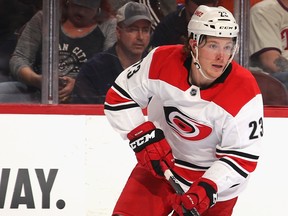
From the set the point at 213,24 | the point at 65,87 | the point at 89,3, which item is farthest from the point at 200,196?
the point at 89,3

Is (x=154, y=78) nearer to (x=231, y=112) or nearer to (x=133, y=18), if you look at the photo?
(x=231, y=112)

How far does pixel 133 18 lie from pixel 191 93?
1116mm

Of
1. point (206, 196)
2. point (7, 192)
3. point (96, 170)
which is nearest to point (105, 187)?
point (96, 170)

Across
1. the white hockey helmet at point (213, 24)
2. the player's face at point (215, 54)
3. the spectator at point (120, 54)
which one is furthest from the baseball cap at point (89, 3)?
the player's face at point (215, 54)

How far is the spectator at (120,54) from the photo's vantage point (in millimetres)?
4180

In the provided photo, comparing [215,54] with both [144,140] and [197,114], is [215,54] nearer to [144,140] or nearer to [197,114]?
[197,114]

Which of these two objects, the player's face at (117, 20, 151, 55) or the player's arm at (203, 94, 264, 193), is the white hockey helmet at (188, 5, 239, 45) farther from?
the player's face at (117, 20, 151, 55)

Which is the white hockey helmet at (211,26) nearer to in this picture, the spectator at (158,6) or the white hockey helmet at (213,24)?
the white hockey helmet at (213,24)

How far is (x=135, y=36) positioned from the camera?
13.8 ft

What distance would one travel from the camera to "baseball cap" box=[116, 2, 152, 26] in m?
4.18

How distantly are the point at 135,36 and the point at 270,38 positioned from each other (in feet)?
1.99

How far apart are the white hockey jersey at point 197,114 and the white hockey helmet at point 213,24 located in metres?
0.13

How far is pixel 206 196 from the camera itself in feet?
9.97

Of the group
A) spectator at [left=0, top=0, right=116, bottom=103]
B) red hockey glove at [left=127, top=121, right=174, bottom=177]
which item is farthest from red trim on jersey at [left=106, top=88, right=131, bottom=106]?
spectator at [left=0, top=0, right=116, bottom=103]
